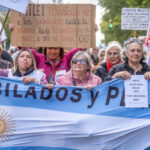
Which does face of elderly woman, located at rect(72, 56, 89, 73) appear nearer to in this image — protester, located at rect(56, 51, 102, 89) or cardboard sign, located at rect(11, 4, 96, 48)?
protester, located at rect(56, 51, 102, 89)

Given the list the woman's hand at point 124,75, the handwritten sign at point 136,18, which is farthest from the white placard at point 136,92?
the handwritten sign at point 136,18

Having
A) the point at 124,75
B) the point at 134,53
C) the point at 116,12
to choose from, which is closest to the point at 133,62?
the point at 134,53

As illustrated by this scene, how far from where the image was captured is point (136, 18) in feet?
34.3

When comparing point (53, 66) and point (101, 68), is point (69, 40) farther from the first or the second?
point (101, 68)

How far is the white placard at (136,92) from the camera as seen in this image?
5098mm

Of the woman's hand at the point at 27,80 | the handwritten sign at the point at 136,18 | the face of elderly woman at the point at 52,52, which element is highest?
the handwritten sign at the point at 136,18

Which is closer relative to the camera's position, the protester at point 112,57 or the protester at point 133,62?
the protester at point 133,62

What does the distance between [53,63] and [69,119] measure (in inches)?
61.5

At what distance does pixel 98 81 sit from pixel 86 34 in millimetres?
794

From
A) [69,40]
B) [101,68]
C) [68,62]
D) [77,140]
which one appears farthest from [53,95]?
[101,68]

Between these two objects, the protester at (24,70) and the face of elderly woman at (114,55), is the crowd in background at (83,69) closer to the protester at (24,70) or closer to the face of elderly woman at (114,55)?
the protester at (24,70)

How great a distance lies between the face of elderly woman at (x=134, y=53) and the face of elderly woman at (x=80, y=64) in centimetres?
59

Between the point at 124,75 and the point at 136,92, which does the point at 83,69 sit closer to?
the point at 124,75

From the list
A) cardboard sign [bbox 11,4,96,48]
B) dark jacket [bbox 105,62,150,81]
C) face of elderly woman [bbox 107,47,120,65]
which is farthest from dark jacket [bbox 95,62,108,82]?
dark jacket [bbox 105,62,150,81]
